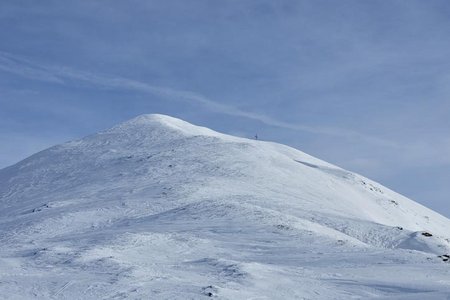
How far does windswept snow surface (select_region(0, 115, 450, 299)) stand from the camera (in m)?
19.0

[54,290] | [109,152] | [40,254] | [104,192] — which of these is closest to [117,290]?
[54,290]

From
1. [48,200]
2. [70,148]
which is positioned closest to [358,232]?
[48,200]

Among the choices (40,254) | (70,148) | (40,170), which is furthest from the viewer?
(70,148)

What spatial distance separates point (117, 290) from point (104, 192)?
25.1 metres

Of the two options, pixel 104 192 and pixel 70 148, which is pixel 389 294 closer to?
pixel 104 192

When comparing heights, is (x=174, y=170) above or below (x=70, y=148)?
below

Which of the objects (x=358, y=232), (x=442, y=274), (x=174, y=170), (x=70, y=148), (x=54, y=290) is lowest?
(x=54, y=290)

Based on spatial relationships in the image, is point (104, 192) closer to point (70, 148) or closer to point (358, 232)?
point (358, 232)

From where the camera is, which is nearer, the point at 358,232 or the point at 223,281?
the point at 223,281

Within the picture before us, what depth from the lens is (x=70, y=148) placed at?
66062 millimetres

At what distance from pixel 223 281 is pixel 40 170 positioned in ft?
141

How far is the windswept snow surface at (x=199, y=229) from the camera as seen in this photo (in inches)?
748

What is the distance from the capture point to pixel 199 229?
29.7 m

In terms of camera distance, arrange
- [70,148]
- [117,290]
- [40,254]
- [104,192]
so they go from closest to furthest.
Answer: [117,290]
[40,254]
[104,192]
[70,148]
